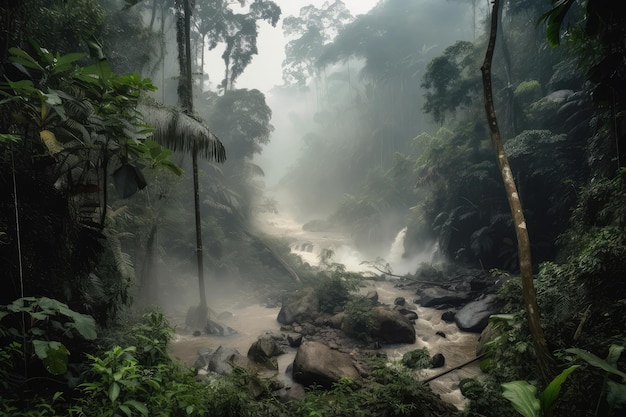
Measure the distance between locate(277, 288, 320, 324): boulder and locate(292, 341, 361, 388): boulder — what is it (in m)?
4.27

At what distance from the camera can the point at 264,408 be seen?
3760 mm

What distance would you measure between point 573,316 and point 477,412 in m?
2.12

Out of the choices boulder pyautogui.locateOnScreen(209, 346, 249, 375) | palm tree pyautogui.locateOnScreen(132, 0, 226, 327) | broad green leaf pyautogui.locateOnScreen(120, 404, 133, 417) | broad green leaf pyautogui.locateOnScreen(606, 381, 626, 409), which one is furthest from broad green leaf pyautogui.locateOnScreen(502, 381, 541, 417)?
palm tree pyautogui.locateOnScreen(132, 0, 226, 327)

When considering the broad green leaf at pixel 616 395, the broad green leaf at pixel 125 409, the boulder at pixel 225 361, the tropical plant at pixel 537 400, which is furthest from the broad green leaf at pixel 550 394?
the boulder at pixel 225 361

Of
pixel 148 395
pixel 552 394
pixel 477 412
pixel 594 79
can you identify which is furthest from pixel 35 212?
pixel 594 79

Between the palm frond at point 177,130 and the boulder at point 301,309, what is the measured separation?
249 inches

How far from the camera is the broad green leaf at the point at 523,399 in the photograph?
Answer: 2.45m

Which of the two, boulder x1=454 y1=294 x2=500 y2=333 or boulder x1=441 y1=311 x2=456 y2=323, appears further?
boulder x1=441 y1=311 x2=456 y2=323

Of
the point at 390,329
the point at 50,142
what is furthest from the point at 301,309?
the point at 50,142

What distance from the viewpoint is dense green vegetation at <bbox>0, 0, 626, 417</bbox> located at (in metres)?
2.98

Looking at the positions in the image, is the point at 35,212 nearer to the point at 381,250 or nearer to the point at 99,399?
the point at 99,399

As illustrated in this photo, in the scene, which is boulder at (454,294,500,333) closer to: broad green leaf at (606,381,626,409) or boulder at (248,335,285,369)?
boulder at (248,335,285,369)

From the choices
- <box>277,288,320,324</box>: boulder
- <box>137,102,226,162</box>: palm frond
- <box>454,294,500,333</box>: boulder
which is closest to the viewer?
<box>137,102,226,162</box>: palm frond

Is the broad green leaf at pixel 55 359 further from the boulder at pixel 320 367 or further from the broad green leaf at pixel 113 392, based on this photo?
the boulder at pixel 320 367
